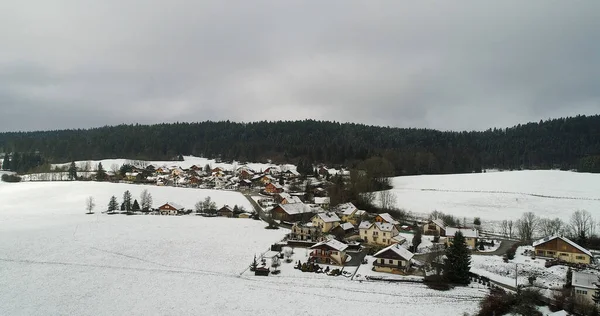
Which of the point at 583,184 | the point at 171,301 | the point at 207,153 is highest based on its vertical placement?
the point at 207,153

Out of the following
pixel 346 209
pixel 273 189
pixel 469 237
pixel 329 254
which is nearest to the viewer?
pixel 329 254

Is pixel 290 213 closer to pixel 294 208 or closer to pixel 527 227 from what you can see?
pixel 294 208

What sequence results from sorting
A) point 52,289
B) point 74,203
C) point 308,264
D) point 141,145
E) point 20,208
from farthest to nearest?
point 141,145 → point 74,203 → point 20,208 → point 308,264 → point 52,289

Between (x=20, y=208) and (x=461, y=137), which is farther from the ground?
(x=461, y=137)

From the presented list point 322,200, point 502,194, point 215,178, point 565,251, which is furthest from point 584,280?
point 215,178

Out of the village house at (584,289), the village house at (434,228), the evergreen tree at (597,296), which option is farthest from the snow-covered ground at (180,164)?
the evergreen tree at (597,296)

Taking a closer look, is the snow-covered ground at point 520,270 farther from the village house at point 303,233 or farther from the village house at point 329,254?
the village house at point 303,233

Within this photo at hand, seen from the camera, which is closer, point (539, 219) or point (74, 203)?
point (539, 219)

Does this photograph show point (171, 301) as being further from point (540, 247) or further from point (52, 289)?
point (540, 247)

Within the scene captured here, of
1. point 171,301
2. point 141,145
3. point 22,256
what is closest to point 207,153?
point 141,145
